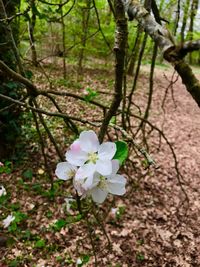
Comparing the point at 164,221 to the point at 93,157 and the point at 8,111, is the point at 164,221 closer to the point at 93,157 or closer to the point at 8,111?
the point at 8,111

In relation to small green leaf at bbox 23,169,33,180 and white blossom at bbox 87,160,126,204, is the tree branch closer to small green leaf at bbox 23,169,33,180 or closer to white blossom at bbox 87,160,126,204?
white blossom at bbox 87,160,126,204

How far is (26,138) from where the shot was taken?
16.1 ft

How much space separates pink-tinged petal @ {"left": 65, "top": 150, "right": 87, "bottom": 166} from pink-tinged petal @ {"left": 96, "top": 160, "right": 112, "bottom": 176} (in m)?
0.04

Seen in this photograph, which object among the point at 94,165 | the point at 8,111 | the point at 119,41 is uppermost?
the point at 119,41

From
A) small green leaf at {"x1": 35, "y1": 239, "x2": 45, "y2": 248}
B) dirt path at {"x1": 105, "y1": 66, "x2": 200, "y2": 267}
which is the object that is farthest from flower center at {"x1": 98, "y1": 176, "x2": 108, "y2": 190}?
small green leaf at {"x1": 35, "y1": 239, "x2": 45, "y2": 248}

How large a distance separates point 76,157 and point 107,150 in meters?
0.07

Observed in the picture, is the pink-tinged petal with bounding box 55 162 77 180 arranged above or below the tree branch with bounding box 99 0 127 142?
below

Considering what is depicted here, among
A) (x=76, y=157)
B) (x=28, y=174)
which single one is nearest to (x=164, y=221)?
(x=28, y=174)

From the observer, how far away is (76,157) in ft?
2.51

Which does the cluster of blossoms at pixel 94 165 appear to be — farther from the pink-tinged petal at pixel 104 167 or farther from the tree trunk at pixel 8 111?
the tree trunk at pixel 8 111

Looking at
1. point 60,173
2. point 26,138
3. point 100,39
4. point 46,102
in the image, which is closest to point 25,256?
point 26,138

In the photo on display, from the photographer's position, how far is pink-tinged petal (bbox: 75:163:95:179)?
720 millimetres

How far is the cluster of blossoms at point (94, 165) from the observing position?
2.37 feet

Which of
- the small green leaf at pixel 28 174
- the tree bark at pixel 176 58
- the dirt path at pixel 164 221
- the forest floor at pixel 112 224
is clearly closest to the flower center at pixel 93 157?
the tree bark at pixel 176 58
